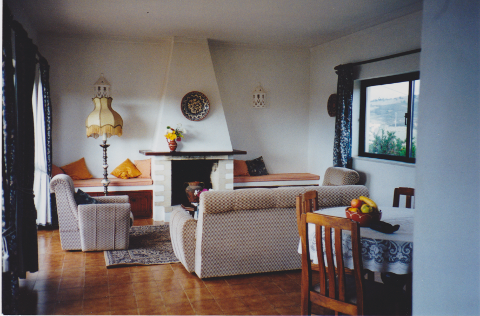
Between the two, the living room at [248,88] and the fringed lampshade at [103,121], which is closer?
the living room at [248,88]

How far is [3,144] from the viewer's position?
9.32 ft

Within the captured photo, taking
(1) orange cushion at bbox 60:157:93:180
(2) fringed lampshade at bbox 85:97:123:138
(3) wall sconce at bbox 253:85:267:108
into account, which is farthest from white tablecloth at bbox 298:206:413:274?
(3) wall sconce at bbox 253:85:267:108

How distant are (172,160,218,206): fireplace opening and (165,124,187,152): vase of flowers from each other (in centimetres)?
56

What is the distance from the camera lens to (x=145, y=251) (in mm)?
4500

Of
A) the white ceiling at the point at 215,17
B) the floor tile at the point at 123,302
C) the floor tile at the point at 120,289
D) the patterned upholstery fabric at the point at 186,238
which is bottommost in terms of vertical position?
the floor tile at the point at 123,302

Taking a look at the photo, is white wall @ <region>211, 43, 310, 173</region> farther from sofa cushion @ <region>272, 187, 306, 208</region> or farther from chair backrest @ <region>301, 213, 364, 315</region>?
chair backrest @ <region>301, 213, 364, 315</region>

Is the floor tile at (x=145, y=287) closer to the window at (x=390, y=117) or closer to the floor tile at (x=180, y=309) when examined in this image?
the floor tile at (x=180, y=309)

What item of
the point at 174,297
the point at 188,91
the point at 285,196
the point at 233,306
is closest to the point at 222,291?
the point at 233,306

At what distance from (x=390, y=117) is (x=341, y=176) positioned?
107cm

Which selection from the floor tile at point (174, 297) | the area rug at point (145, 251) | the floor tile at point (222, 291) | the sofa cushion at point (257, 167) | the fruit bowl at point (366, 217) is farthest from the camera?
the sofa cushion at point (257, 167)

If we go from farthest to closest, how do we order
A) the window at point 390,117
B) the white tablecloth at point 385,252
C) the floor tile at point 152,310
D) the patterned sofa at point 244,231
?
the window at point 390,117, the patterned sofa at point 244,231, the floor tile at point 152,310, the white tablecloth at point 385,252

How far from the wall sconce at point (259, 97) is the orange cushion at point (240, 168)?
110cm

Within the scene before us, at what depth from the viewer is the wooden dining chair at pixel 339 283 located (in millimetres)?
2256

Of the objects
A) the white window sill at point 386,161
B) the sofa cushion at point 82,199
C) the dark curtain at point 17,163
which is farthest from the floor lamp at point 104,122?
the white window sill at point 386,161
